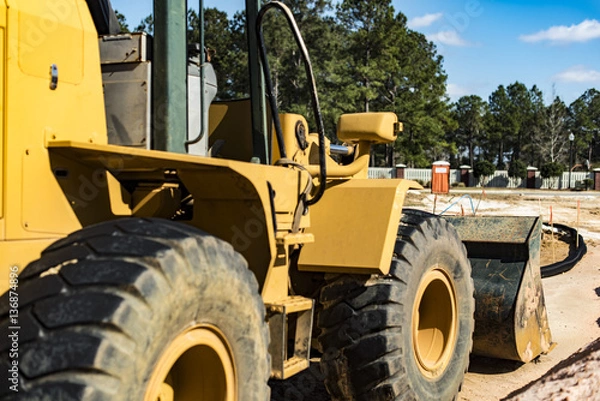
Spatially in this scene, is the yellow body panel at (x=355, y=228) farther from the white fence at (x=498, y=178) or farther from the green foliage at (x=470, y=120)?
the green foliage at (x=470, y=120)

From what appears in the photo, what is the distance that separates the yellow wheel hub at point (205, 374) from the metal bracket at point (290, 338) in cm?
59

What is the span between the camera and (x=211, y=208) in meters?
3.37

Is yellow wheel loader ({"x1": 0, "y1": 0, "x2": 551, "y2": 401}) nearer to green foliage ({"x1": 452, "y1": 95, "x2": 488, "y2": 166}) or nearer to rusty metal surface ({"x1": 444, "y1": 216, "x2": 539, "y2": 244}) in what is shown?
rusty metal surface ({"x1": 444, "y1": 216, "x2": 539, "y2": 244})

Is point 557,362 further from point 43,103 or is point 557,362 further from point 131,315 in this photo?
point 43,103

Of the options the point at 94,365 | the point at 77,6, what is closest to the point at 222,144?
the point at 77,6

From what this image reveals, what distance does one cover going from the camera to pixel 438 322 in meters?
4.73

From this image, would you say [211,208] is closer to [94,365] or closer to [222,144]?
[222,144]

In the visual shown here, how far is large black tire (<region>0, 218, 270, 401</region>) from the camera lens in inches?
76.5

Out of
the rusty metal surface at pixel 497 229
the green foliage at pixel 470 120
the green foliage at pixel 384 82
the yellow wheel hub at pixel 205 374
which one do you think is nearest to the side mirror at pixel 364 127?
the rusty metal surface at pixel 497 229

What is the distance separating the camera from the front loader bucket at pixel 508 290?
5832mm

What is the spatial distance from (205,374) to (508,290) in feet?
12.9

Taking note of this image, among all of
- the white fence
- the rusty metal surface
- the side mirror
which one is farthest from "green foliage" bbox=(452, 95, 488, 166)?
the side mirror

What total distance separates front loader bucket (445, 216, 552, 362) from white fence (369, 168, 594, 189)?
127 ft

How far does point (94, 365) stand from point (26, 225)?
2.43ft
